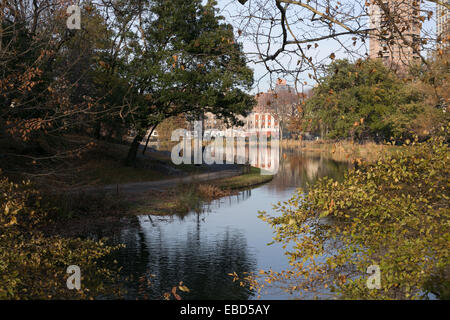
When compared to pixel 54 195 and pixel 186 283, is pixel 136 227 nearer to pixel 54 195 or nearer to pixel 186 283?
pixel 54 195

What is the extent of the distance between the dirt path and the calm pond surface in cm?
502

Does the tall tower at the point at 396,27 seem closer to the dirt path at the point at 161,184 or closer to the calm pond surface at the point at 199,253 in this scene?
the calm pond surface at the point at 199,253

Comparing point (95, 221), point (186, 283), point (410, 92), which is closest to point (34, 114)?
point (95, 221)

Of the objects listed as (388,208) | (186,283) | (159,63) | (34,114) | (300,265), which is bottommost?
(186,283)

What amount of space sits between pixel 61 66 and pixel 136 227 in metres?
10.1

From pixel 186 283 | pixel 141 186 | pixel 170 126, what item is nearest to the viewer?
pixel 186 283

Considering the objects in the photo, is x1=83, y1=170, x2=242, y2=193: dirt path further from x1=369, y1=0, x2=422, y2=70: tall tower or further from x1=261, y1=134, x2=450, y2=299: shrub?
x1=369, y1=0, x2=422, y2=70: tall tower

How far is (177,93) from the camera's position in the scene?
32.8 metres

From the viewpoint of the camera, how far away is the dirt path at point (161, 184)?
28.1 meters

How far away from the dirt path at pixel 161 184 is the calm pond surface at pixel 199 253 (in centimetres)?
502

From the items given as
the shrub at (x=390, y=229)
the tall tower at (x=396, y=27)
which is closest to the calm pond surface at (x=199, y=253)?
the shrub at (x=390, y=229)

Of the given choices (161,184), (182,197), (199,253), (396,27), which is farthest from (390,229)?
(161,184)

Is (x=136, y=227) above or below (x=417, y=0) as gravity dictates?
below

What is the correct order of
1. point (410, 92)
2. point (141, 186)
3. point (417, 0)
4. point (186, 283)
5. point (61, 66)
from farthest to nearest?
point (410, 92)
point (141, 186)
point (61, 66)
point (186, 283)
point (417, 0)
